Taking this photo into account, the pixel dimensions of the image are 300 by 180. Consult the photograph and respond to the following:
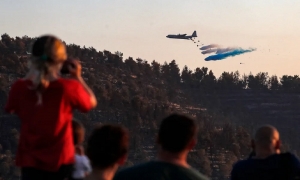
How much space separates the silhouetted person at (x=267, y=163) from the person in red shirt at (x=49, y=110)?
6.64 feet

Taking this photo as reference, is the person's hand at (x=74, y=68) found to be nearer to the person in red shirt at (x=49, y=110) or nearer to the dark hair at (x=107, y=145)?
the person in red shirt at (x=49, y=110)

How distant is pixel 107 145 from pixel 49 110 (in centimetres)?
57

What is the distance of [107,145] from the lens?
17.8 ft

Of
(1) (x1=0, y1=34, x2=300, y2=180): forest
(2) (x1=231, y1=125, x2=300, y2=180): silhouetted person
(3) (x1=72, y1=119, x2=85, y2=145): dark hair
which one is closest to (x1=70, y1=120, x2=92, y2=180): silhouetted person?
(3) (x1=72, y1=119, x2=85, y2=145): dark hair

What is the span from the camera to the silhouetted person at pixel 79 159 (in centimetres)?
597

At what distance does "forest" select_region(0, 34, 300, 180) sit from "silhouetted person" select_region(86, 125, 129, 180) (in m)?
39.5

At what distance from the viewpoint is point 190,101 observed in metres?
87.1

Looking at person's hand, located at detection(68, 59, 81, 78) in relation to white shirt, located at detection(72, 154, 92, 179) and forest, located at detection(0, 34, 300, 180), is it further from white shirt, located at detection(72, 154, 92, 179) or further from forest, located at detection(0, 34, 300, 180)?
forest, located at detection(0, 34, 300, 180)

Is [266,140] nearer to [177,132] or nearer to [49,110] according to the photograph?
[177,132]

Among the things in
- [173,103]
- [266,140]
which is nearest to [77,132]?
[266,140]

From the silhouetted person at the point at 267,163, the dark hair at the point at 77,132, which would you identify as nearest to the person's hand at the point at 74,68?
the dark hair at the point at 77,132

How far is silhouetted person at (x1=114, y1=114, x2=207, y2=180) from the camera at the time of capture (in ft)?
18.2

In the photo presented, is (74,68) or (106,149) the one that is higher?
(74,68)

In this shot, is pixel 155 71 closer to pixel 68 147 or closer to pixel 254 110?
pixel 254 110
